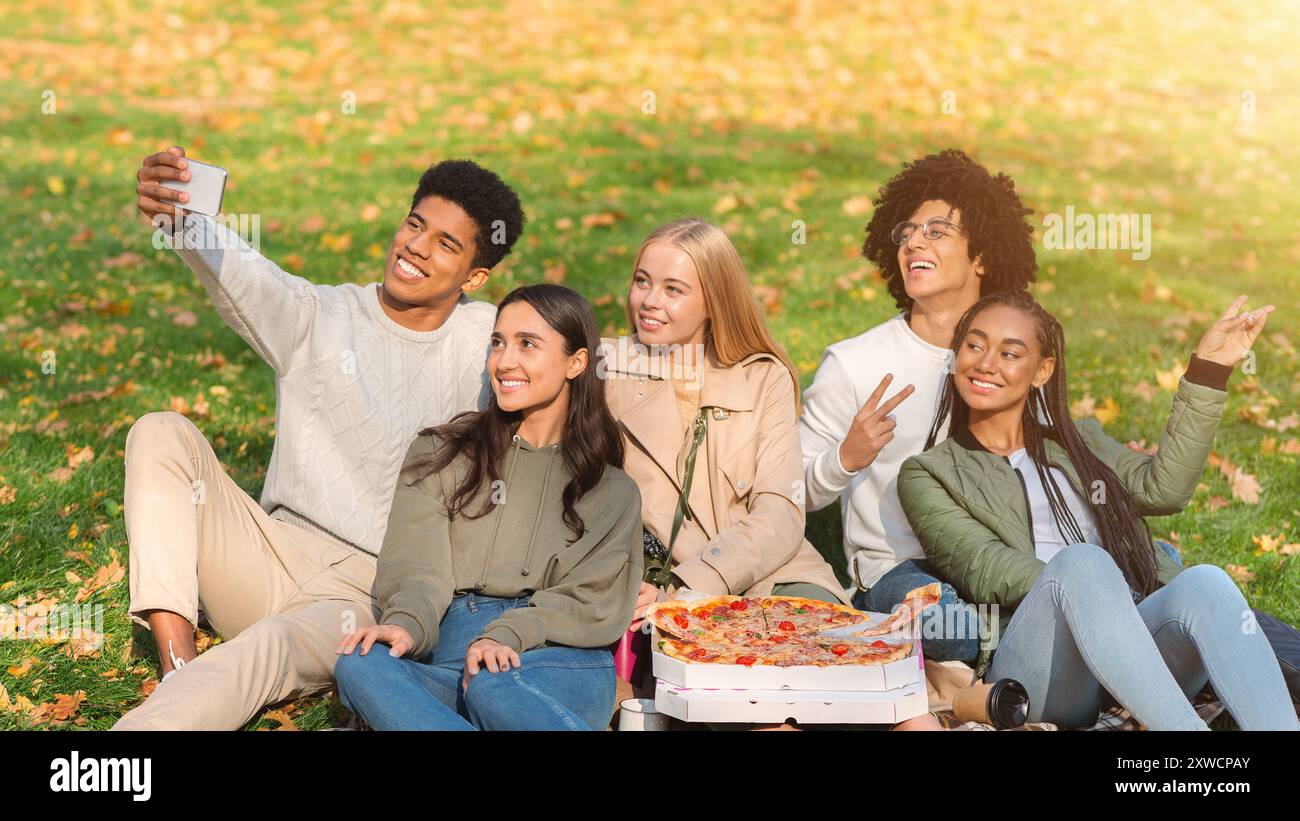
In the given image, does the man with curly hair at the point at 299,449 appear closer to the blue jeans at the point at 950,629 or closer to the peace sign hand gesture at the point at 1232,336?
the blue jeans at the point at 950,629

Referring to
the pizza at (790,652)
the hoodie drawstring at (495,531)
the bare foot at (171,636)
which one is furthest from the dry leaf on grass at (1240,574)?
the bare foot at (171,636)

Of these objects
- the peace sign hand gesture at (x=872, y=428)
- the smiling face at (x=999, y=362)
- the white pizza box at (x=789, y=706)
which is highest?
the smiling face at (x=999, y=362)

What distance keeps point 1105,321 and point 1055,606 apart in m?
5.24

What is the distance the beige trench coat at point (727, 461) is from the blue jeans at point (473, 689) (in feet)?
2.32

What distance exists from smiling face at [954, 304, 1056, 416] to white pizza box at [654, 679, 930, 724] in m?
1.24

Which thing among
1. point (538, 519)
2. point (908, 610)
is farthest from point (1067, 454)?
point (538, 519)

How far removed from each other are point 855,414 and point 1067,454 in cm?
77

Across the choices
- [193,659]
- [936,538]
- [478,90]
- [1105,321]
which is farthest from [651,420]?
[478,90]

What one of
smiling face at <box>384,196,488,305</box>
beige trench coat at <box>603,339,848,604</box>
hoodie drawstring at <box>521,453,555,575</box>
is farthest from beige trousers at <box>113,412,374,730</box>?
beige trench coat at <box>603,339,848,604</box>

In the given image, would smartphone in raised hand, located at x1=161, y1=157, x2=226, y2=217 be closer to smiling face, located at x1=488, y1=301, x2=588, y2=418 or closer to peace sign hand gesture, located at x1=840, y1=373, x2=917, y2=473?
smiling face, located at x1=488, y1=301, x2=588, y2=418

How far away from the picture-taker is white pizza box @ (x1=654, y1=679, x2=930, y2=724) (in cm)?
380

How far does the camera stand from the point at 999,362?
4.60m

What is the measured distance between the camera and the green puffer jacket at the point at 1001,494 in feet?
14.2
